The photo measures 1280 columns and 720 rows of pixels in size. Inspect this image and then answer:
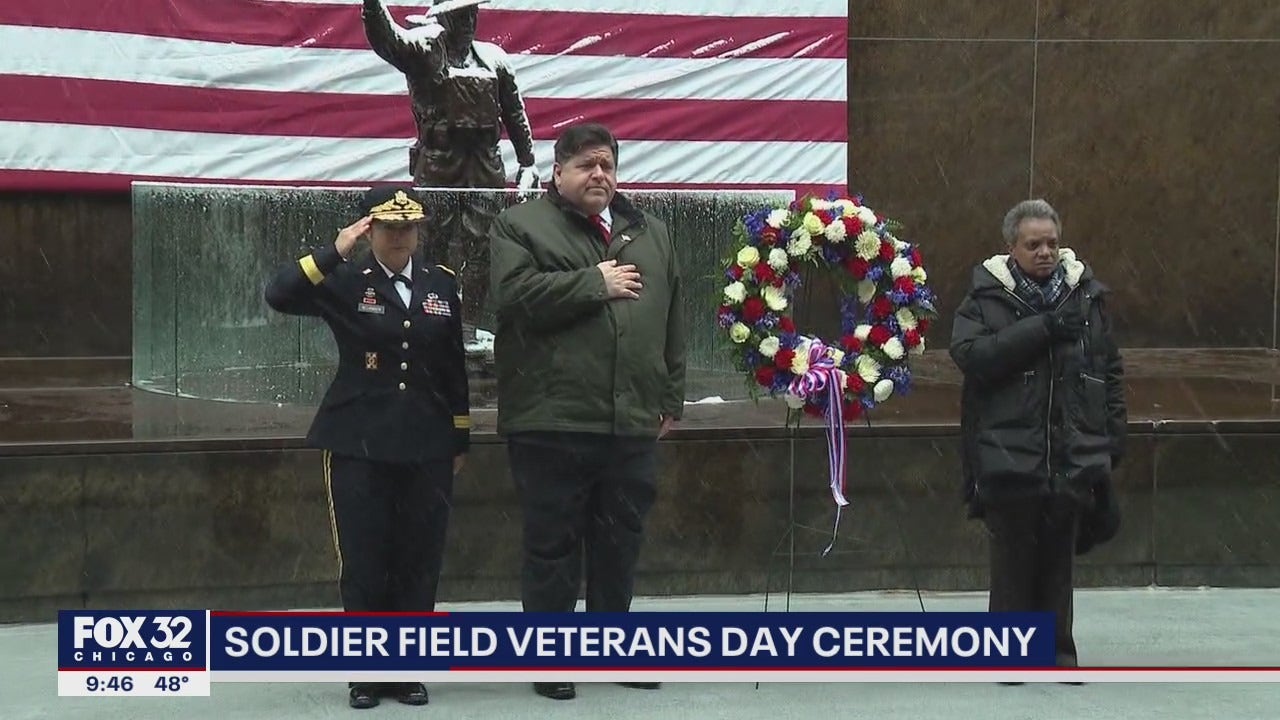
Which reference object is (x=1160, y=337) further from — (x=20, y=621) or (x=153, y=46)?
(x=20, y=621)

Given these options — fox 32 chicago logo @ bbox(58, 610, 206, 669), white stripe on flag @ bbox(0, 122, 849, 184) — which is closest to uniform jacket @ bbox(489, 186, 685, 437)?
fox 32 chicago logo @ bbox(58, 610, 206, 669)

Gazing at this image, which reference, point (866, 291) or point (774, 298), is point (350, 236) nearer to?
point (774, 298)

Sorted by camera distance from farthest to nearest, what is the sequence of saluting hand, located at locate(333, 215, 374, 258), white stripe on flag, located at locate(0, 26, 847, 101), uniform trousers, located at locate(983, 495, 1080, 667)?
1. white stripe on flag, located at locate(0, 26, 847, 101)
2. uniform trousers, located at locate(983, 495, 1080, 667)
3. saluting hand, located at locate(333, 215, 374, 258)

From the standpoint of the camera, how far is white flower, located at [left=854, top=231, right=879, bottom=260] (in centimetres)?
563

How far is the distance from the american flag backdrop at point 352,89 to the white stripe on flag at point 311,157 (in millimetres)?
11

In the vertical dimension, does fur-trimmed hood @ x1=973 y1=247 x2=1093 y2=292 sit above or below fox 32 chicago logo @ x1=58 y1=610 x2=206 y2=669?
above

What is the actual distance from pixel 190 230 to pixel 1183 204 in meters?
7.15

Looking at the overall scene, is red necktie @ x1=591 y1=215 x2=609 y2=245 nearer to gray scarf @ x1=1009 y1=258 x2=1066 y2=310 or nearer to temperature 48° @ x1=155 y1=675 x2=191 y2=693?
gray scarf @ x1=1009 y1=258 x2=1066 y2=310

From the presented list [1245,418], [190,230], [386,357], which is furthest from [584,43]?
[386,357]

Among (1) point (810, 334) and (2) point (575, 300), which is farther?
(1) point (810, 334)

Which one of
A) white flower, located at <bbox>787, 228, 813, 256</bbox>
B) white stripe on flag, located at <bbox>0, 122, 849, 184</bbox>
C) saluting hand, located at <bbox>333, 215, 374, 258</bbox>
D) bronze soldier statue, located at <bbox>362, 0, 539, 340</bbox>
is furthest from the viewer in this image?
white stripe on flag, located at <bbox>0, 122, 849, 184</bbox>

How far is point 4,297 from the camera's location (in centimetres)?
1115

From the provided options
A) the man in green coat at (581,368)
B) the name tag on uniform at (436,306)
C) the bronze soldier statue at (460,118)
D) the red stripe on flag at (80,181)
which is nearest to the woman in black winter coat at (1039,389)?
the man in green coat at (581,368)

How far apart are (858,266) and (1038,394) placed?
796 millimetres
